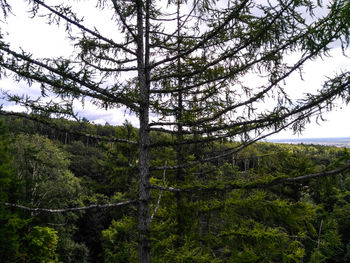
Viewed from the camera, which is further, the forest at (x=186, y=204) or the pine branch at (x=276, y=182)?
the forest at (x=186, y=204)

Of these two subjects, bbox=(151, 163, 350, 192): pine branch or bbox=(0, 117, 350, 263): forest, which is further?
bbox=(0, 117, 350, 263): forest

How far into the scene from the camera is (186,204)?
610 cm

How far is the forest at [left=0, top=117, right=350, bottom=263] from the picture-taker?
3.77m

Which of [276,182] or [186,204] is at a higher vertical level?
[276,182]

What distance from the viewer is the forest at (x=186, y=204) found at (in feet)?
12.4

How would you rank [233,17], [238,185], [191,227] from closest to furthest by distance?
[233,17]
[238,185]
[191,227]

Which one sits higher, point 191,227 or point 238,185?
point 238,185

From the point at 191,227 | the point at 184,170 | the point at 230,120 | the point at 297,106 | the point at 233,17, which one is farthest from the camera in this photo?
the point at 184,170

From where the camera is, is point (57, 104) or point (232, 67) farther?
point (232, 67)

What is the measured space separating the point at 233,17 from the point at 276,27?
1.67 feet

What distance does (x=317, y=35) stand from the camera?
7.36 ft

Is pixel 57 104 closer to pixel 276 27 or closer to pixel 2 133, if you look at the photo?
pixel 276 27

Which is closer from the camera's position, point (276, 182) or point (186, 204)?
point (276, 182)

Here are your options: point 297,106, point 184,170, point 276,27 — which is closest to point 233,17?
point 276,27
